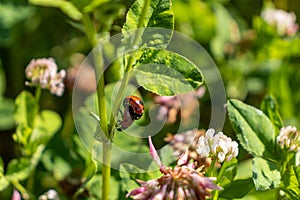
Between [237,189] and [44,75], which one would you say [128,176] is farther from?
[44,75]

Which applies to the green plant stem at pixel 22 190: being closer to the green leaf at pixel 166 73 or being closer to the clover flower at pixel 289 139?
the green leaf at pixel 166 73

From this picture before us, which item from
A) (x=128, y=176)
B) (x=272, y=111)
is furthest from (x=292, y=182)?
(x=128, y=176)

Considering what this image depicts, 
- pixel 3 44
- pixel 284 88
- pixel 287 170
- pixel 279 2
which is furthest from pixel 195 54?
pixel 287 170

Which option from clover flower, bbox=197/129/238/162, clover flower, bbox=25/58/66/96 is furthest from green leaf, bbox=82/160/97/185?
clover flower, bbox=197/129/238/162

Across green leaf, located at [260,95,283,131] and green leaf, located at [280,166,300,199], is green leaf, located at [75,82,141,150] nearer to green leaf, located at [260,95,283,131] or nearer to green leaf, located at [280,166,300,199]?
green leaf, located at [260,95,283,131]

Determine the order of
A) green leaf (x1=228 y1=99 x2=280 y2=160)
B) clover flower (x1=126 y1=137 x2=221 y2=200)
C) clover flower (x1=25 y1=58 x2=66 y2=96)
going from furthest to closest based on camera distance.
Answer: clover flower (x1=25 y1=58 x2=66 y2=96)
green leaf (x1=228 y1=99 x2=280 y2=160)
clover flower (x1=126 y1=137 x2=221 y2=200)

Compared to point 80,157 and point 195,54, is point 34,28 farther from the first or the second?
point 80,157
